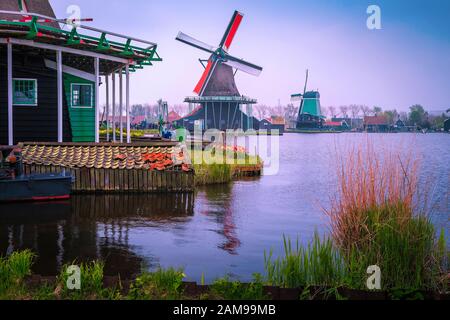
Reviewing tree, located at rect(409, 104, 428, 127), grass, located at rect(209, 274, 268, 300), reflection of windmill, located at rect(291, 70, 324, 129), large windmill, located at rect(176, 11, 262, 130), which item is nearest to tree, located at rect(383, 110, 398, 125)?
tree, located at rect(409, 104, 428, 127)

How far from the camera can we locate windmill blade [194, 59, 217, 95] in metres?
75.6

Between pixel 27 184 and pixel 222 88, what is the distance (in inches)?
2521

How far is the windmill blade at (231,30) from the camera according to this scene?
70.2 m

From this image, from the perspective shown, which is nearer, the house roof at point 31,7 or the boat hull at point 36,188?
the boat hull at point 36,188

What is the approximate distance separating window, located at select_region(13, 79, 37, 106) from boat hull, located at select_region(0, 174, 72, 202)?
6.64m

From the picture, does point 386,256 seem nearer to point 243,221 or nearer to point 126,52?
point 243,221

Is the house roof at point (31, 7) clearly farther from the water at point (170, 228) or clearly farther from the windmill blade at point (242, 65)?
the windmill blade at point (242, 65)

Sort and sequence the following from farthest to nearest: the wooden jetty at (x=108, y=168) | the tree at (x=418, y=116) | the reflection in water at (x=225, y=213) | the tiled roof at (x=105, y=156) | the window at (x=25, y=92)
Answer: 1. the tree at (x=418, y=116)
2. the window at (x=25, y=92)
3. the tiled roof at (x=105, y=156)
4. the wooden jetty at (x=108, y=168)
5. the reflection in water at (x=225, y=213)

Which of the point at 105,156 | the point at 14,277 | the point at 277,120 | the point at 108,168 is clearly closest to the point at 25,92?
the point at 105,156

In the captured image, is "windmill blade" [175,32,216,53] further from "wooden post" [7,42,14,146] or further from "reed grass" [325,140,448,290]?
"reed grass" [325,140,448,290]

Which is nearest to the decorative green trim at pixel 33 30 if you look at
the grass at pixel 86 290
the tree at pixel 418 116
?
the grass at pixel 86 290

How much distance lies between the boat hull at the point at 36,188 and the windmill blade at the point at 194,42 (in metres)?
54.6

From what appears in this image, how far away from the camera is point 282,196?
20062 millimetres

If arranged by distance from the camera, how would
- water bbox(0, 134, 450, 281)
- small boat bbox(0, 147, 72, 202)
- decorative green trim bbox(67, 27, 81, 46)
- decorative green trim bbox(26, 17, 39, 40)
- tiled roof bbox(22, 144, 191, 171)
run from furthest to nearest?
1. decorative green trim bbox(67, 27, 81, 46)
2. decorative green trim bbox(26, 17, 39, 40)
3. tiled roof bbox(22, 144, 191, 171)
4. small boat bbox(0, 147, 72, 202)
5. water bbox(0, 134, 450, 281)
